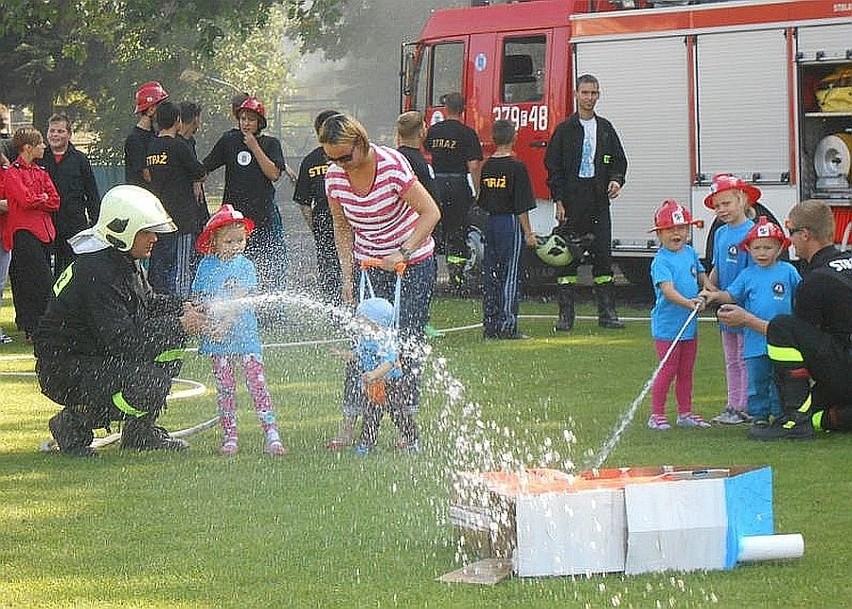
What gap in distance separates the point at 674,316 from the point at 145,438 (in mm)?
3050

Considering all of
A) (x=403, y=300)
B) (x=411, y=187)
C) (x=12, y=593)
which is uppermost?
(x=411, y=187)

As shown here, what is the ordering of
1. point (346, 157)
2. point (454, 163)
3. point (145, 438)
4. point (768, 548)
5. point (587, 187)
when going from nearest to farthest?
point (768, 548) → point (346, 157) → point (145, 438) → point (587, 187) → point (454, 163)

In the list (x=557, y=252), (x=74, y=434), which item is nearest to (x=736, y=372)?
(x=74, y=434)

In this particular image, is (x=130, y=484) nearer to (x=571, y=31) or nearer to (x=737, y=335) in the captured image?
(x=737, y=335)

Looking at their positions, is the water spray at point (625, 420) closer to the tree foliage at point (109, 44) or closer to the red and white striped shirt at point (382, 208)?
the red and white striped shirt at point (382, 208)

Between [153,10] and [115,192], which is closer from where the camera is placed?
[115,192]

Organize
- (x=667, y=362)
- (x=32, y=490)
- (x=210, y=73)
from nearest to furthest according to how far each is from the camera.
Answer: (x=32, y=490) → (x=667, y=362) → (x=210, y=73)

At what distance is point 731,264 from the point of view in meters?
9.57

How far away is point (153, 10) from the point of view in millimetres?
29109

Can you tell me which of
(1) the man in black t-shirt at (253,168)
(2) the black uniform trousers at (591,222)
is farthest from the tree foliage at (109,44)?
(2) the black uniform trousers at (591,222)

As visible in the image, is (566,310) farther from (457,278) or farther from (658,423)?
(658,423)

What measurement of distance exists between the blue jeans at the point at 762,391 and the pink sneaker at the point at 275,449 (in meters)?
2.63

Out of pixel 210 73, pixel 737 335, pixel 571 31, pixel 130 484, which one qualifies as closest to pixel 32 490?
pixel 130 484

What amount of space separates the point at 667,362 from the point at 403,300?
170 centimetres
